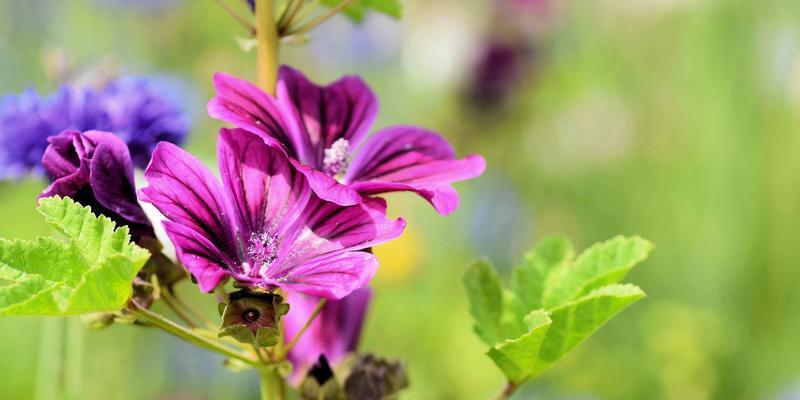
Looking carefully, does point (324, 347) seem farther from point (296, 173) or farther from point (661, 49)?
point (661, 49)

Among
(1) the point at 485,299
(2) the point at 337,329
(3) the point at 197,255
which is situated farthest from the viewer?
(2) the point at 337,329

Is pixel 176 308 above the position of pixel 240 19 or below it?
below

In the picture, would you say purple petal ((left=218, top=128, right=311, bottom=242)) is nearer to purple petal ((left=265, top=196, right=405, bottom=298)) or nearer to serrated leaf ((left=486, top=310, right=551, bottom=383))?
purple petal ((left=265, top=196, right=405, bottom=298))

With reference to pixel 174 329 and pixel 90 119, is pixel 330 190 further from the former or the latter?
pixel 90 119

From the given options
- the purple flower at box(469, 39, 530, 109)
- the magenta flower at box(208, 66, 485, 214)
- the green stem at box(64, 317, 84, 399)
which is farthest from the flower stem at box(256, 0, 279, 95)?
the purple flower at box(469, 39, 530, 109)

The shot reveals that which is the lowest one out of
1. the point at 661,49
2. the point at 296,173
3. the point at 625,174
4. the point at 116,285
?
the point at 116,285

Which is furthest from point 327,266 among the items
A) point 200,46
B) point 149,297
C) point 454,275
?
point 200,46

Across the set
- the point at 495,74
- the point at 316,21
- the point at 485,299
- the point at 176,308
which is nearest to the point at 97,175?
the point at 176,308
